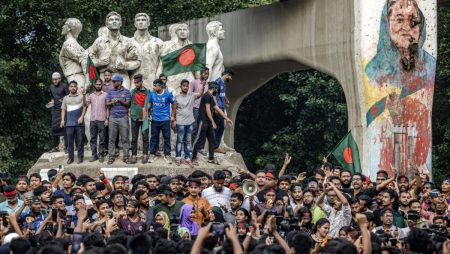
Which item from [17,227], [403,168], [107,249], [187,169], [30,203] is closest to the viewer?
[107,249]

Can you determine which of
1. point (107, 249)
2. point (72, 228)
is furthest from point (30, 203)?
point (107, 249)

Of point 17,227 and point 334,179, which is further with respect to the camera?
point 334,179

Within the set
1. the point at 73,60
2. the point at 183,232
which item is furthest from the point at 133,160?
the point at 183,232

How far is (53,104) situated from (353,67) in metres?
5.57

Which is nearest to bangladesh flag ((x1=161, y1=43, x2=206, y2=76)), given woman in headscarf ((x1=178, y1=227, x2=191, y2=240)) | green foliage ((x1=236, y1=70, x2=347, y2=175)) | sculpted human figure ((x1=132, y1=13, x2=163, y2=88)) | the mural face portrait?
sculpted human figure ((x1=132, y1=13, x2=163, y2=88))

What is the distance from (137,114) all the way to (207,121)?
4.08 feet

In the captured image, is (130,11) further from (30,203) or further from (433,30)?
(30,203)

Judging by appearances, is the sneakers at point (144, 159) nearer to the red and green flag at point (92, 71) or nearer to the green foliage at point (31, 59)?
the red and green flag at point (92, 71)

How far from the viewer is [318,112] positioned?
3688 cm

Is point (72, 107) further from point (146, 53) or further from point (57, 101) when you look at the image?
point (146, 53)

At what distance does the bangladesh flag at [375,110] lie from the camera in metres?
25.8

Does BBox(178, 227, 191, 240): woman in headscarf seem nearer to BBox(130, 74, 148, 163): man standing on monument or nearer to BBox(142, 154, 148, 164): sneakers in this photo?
BBox(130, 74, 148, 163): man standing on monument

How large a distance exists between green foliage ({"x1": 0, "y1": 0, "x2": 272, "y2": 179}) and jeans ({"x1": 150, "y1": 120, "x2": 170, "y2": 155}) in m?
8.92

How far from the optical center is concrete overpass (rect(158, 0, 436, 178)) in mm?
25891
